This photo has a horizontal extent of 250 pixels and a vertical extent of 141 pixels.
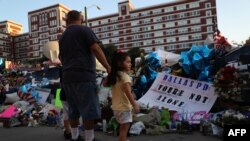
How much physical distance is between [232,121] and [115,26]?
330 ft

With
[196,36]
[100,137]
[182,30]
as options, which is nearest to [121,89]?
[100,137]

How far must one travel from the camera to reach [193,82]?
8664 millimetres

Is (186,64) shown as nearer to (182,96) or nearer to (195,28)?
(182,96)

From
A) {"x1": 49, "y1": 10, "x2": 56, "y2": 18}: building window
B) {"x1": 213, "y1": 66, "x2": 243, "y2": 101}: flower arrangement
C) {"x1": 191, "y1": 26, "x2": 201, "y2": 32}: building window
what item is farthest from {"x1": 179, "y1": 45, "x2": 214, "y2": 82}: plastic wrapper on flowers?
{"x1": 49, "y1": 10, "x2": 56, "y2": 18}: building window

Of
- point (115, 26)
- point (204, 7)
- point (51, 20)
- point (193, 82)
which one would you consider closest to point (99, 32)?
point (115, 26)

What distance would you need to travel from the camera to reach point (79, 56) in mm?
4773

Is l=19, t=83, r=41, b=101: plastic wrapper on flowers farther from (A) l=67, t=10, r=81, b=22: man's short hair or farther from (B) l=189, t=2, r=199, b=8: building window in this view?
(B) l=189, t=2, r=199, b=8: building window

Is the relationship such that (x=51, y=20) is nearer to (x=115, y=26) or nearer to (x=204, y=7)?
(x=115, y=26)

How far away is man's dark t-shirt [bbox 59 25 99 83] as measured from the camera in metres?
4.73

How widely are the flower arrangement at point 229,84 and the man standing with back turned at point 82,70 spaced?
11.0ft

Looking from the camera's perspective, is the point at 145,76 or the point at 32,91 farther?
the point at 32,91

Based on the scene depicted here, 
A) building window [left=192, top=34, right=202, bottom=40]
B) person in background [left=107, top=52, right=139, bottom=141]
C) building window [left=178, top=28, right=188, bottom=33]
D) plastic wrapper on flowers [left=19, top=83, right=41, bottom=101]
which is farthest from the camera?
building window [left=178, top=28, right=188, bottom=33]

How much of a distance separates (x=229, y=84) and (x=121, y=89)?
2907 mm

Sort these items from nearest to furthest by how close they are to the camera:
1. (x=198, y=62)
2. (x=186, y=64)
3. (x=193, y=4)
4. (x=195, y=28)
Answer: (x=198, y=62)
(x=186, y=64)
(x=195, y=28)
(x=193, y=4)
